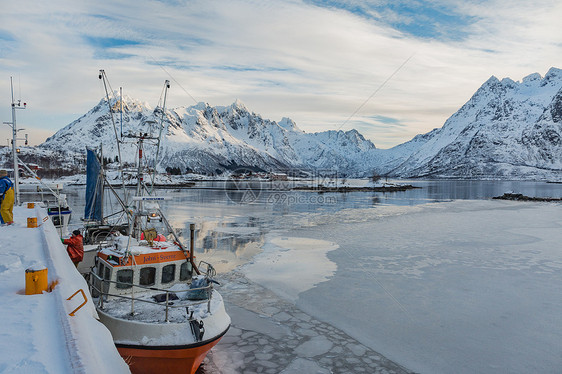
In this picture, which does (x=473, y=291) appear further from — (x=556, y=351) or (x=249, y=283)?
(x=249, y=283)

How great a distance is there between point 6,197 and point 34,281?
35.5 ft

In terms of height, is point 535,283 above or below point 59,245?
below

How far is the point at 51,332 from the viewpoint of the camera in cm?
591

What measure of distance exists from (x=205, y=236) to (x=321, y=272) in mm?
12613

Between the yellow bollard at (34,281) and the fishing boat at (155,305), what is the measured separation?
2460 mm

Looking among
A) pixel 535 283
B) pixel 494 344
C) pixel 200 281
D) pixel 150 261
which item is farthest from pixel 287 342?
pixel 535 283

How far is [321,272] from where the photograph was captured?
19.5 metres

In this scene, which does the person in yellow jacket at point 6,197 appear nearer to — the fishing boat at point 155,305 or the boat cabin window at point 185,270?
the fishing boat at point 155,305

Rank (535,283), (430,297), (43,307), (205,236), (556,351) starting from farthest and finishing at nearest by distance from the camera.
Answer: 1. (205,236)
2. (535,283)
3. (430,297)
4. (556,351)
5. (43,307)

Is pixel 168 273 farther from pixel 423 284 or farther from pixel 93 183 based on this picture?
pixel 93 183

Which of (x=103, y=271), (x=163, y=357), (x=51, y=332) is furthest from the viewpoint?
(x=103, y=271)

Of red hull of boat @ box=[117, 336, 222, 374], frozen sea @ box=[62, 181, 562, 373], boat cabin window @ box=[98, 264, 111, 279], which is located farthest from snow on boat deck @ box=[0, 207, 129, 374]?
frozen sea @ box=[62, 181, 562, 373]

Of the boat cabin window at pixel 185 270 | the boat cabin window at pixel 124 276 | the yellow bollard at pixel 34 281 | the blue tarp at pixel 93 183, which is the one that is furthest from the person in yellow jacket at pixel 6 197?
the yellow bollard at pixel 34 281

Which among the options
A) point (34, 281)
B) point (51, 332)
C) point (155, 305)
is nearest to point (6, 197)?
point (155, 305)
